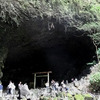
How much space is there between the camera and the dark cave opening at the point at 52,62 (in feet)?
75.5

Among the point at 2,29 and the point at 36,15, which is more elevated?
the point at 36,15

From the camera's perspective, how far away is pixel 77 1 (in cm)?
1672

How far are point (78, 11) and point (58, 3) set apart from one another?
2528 millimetres

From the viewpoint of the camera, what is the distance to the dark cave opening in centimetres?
2300

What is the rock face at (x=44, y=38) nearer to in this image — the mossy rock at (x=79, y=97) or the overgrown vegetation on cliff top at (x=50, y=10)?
the overgrown vegetation on cliff top at (x=50, y=10)

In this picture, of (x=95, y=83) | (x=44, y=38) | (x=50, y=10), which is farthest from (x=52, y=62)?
(x=50, y=10)

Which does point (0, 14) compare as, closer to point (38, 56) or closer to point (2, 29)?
point (2, 29)

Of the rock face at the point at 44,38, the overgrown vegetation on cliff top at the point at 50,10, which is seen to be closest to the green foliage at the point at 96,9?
the overgrown vegetation on cliff top at the point at 50,10

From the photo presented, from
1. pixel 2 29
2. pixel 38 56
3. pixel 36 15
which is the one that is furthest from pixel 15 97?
pixel 38 56

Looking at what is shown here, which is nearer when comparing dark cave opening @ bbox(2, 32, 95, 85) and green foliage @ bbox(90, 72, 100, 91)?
green foliage @ bbox(90, 72, 100, 91)

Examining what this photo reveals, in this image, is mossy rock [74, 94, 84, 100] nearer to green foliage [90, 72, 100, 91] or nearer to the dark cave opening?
green foliage [90, 72, 100, 91]

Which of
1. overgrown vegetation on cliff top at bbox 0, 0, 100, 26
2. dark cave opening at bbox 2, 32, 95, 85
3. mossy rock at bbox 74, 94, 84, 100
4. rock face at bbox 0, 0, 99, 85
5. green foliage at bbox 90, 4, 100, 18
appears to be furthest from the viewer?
dark cave opening at bbox 2, 32, 95, 85

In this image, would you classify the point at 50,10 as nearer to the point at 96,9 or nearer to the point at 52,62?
the point at 96,9

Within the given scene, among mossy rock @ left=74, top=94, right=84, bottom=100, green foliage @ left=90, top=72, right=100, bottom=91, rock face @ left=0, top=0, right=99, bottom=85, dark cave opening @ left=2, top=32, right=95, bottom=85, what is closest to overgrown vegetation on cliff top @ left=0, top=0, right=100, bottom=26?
rock face @ left=0, top=0, right=99, bottom=85
